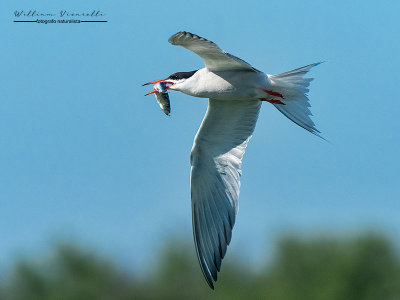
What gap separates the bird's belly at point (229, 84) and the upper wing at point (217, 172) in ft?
1.83

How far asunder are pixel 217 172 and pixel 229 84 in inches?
48.1

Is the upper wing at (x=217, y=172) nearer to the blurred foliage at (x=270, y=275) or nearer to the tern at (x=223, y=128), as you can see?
the tern at (x=223, y=128)

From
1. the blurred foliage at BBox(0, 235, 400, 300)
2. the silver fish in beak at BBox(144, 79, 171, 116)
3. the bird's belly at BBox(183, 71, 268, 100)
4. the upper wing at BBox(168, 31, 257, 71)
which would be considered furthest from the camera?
the blurred foliage at BBox(0, 235, 400, 300)

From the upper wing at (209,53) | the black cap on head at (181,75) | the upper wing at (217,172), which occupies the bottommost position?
the upper wing at (217,172)

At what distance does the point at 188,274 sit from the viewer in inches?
Result: 902

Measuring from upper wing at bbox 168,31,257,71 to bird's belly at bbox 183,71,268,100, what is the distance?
0.06 m

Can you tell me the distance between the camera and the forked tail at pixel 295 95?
770 centimetres

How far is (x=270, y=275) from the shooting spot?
24781 millimetres

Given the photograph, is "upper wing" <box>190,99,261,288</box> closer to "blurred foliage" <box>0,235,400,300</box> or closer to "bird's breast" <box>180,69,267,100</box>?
"bird's breast" <box>180,69,267,100</box>

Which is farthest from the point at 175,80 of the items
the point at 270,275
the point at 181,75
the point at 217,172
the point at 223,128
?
the point at 270,275

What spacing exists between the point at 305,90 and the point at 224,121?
93cm

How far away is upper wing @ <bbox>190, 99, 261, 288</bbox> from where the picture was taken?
8.18 meters

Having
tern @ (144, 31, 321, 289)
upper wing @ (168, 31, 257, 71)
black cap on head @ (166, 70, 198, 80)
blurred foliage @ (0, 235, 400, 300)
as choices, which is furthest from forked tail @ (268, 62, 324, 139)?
blurred foliage @ (0, 235, 400, 300)

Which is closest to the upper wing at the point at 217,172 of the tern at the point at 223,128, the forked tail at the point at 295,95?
the tern at the point at 223,128
